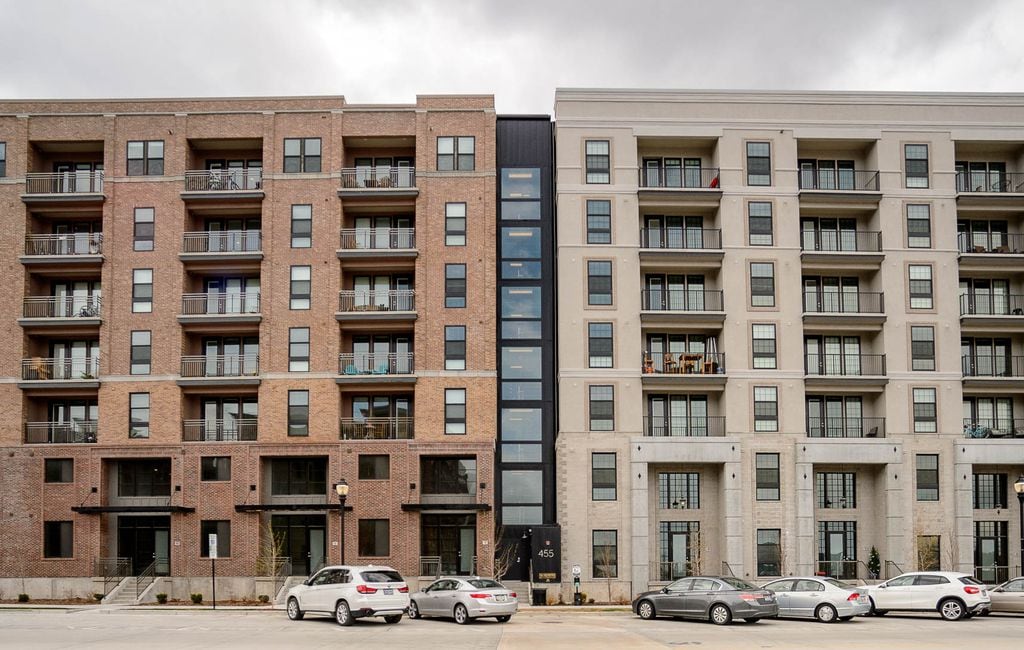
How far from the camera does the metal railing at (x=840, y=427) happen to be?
54906 millimetres

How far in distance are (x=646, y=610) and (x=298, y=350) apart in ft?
79.3

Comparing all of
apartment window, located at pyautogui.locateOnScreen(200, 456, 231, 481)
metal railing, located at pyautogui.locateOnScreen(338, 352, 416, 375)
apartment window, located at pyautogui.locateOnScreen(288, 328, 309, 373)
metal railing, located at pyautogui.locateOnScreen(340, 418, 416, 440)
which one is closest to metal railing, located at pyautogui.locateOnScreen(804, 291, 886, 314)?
metal railing, located at pyautogui.locateOnScreen(338, 352, 416, 375)

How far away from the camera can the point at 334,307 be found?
5344cm

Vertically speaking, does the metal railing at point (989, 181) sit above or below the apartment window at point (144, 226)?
above

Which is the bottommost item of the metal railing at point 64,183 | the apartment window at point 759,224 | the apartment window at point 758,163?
the apartment window at point 759,224

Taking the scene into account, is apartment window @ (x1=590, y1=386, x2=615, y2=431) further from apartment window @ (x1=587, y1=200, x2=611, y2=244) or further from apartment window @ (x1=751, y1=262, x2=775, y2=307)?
apartment window @ (x1=751, y1=262, x2=775, y2=307)

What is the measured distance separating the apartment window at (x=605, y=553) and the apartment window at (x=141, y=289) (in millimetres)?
23998

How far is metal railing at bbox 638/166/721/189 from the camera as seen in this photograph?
183 ft

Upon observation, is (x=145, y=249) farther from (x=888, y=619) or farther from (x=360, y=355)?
(x=888, y=619)

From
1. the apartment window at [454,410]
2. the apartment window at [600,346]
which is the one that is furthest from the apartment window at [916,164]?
the apartment window at [454,410]

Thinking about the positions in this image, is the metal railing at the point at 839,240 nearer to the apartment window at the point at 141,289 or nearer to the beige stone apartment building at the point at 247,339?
the beige stone apartment building at the point at 247,339

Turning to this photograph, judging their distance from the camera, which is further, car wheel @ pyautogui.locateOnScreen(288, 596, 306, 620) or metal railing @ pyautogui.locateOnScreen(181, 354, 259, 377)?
metal railing @ pyautogui.locateOnScreen(181, 354, 259, 377)

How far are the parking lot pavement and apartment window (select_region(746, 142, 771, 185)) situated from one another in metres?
24.5

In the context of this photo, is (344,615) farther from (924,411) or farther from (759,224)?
(924,411)
